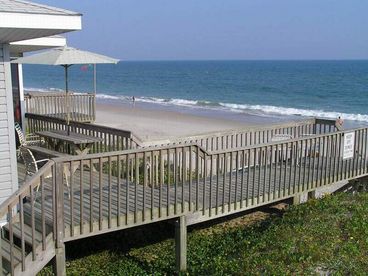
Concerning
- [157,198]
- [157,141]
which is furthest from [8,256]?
[157,141]

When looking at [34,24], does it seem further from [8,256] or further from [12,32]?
[8,256]

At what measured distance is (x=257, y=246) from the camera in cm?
737

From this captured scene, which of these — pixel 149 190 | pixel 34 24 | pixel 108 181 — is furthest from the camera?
pixel 149 190

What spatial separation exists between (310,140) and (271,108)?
38.7m

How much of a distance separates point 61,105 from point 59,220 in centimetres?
1485

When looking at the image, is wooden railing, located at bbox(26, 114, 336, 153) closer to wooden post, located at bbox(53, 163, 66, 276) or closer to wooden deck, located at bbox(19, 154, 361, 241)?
wooden deck, located at bbox(19, 154, 361, 241)

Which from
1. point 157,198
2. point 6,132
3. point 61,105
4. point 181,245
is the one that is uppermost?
point 6,132

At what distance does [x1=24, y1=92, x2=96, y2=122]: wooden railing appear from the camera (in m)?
19.6

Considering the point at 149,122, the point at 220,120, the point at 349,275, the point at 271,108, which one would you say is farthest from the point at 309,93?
the point at 349,275

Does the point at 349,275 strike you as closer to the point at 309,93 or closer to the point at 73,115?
the point at 73,115

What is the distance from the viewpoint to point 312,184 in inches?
376

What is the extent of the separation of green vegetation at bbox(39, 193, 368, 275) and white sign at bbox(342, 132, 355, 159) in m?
0.97

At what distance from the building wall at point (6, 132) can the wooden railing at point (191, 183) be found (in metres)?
0.93

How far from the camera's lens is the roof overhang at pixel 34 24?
6.07 m
